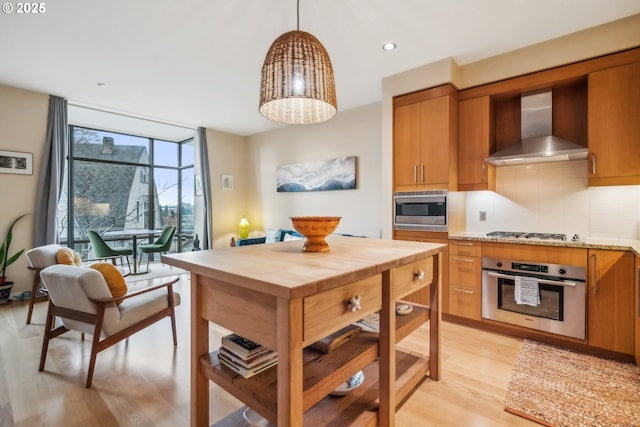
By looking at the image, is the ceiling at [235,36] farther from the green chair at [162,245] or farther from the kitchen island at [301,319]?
the green chair at [162,245]

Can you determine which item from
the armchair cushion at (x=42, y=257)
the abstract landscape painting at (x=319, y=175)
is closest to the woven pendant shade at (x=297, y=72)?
the armchair cushion at (x=42, y=257)

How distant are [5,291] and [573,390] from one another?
574cm

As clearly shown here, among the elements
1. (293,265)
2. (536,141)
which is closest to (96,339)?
(293,265)

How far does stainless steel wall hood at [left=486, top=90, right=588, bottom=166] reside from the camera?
8.75 feet

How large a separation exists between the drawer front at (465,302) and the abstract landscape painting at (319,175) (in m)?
2.07

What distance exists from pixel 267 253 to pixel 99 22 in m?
2.50

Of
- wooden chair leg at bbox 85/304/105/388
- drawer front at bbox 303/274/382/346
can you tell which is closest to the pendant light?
drawer front at bbox 303/274/382/346

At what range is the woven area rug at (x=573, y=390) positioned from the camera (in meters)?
1.67

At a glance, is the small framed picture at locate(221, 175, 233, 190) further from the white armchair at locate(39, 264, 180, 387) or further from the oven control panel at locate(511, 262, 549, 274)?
the oven control panel at locate(511, 262, 549, 274)

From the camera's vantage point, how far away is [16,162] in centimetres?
380

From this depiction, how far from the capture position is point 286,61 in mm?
1441

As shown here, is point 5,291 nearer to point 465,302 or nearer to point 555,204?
point 465,302

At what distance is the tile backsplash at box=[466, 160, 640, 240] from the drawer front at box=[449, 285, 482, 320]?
0.80 meters

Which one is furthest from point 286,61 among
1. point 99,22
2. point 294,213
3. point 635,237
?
point 294,213
